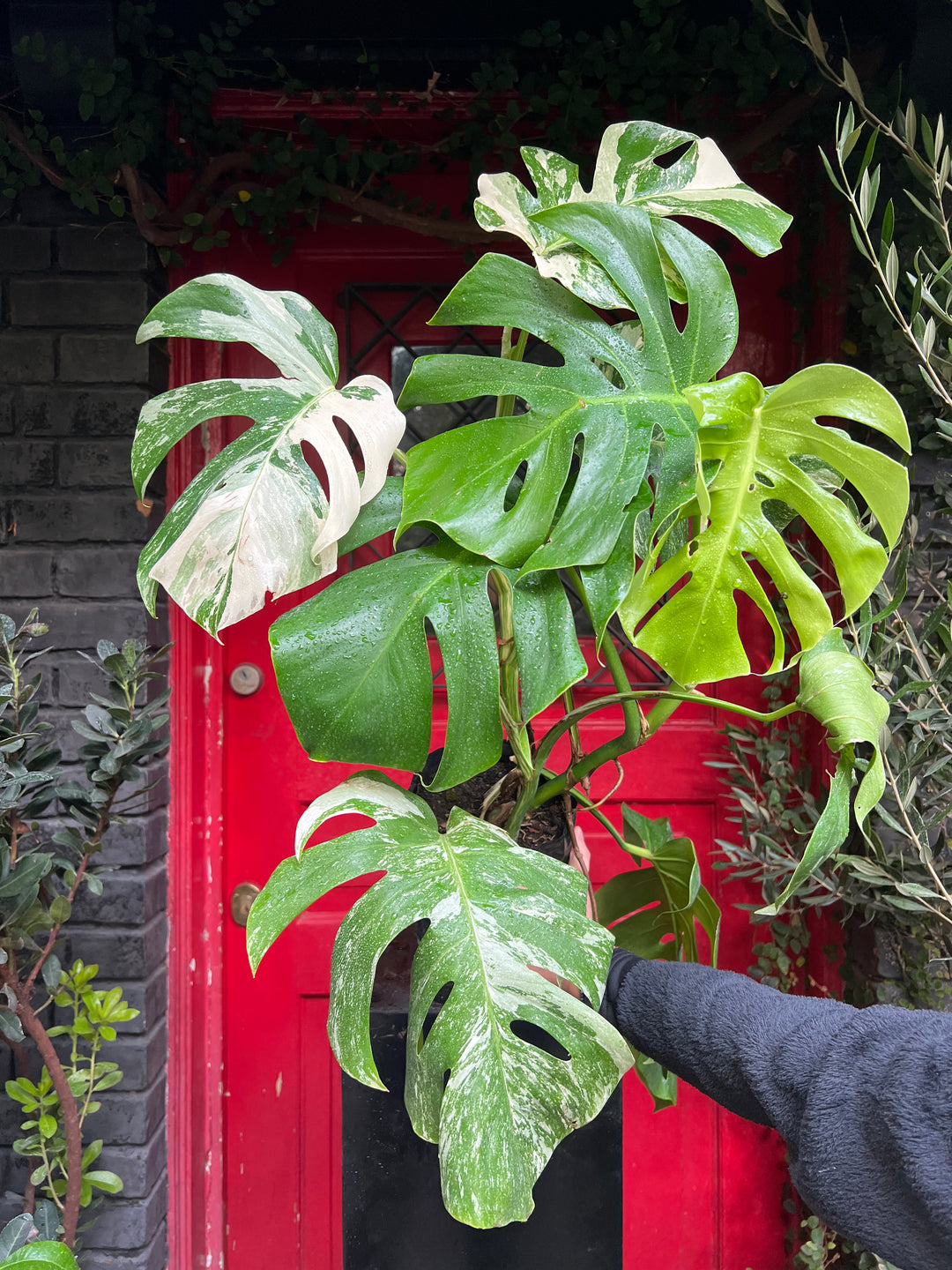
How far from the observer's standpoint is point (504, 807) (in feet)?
2.53

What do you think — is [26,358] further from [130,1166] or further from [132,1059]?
[130,1166]

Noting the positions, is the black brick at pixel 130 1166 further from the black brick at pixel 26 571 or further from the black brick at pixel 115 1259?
the black brick at pixel 26 571

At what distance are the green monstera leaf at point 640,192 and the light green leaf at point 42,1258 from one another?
0.95 m

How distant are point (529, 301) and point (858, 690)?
1.30 ft

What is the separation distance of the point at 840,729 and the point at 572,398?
1.05ft

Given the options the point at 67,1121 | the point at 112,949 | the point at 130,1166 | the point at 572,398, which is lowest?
Result: the point at 130,1166

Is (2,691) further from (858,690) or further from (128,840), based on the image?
(858,690)

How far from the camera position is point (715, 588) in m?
0.62

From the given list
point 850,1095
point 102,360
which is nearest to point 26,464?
point 102,360

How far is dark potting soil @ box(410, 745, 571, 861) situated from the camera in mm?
778

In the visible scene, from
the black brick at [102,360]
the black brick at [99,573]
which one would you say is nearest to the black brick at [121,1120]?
the black brick at [99,573]

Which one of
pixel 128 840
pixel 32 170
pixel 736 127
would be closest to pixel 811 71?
pixel 736 127

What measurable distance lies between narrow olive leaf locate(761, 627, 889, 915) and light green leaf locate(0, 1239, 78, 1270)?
0.69m

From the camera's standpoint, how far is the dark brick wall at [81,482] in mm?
1218
